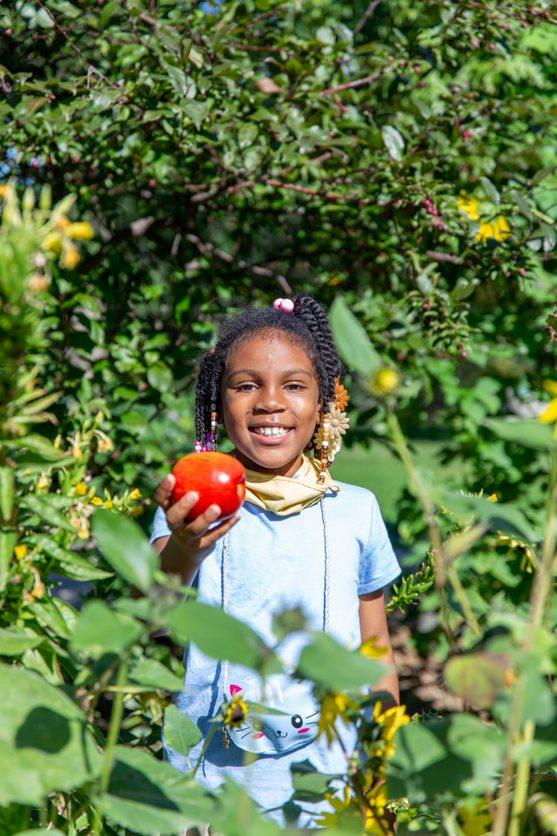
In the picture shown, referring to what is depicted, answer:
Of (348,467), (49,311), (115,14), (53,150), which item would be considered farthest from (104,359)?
(348,467)

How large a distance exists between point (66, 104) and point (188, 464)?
103 cm

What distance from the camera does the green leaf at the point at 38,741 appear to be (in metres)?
0.69

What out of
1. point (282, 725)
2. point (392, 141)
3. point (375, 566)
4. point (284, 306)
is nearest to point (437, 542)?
point (282, 725)

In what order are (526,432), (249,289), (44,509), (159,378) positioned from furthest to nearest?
(249,289), (159,378), (44,509), (526,432)

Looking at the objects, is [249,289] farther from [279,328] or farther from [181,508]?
[181,508]

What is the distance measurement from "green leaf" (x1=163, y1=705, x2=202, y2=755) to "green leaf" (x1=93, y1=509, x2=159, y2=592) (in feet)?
1.17

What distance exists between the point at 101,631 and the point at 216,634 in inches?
3.2

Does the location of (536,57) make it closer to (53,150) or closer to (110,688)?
(53,150)

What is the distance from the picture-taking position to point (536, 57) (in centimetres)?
251

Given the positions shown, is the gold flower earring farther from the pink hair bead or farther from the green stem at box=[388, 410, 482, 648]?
the green stem at box=[388, 410, 482, 648]

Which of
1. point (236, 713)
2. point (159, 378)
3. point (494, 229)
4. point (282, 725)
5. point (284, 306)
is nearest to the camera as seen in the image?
point (236, 713)

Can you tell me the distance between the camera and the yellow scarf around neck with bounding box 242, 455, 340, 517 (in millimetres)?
1663

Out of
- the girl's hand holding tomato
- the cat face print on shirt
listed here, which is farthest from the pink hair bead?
the cat face print on shirt

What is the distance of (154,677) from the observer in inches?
32.9
